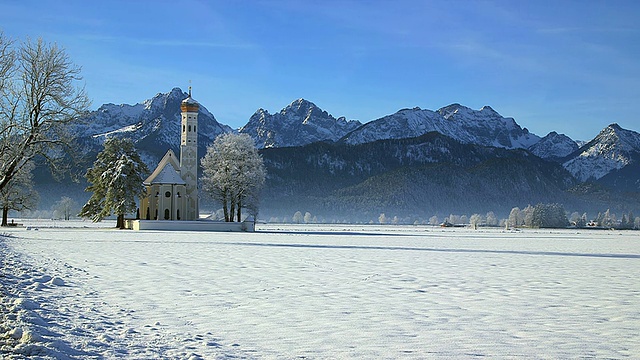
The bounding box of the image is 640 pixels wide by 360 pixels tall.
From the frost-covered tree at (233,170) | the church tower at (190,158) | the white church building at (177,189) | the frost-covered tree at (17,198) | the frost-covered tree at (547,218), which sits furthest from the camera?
the frost-covered tree at (547,218)

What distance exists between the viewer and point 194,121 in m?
84.0

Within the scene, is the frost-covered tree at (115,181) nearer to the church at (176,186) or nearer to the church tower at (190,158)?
the church at (176,186)

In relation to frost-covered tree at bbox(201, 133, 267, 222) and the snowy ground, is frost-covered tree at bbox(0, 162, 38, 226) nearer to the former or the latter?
frost-covered tree at bbox(201, 133, 267, 222)

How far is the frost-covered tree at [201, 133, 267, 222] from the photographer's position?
231 ft

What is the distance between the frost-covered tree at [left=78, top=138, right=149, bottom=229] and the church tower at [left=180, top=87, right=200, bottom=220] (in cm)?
676

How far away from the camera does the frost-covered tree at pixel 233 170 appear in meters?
70.3

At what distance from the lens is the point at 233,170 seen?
70.2 m

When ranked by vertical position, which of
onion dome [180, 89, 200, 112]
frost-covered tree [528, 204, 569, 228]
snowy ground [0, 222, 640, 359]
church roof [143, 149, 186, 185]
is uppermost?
onion dome [180, 89, 200, 112]

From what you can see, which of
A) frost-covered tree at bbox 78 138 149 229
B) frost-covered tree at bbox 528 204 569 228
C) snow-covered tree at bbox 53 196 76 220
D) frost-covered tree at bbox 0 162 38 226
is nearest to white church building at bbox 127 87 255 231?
frost-covered tree at bbox 78 138 149 229

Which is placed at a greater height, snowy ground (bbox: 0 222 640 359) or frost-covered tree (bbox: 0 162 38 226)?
frost-covered tree (bbox: 0 162 38 226)

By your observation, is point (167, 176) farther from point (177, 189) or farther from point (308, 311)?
point (308, 311)

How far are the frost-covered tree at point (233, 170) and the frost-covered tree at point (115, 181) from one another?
7600 millimetres

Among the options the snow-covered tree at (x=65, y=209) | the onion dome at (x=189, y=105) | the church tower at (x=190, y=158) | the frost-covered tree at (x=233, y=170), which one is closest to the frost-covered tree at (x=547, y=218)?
the onion dome at (x=189, y=105)

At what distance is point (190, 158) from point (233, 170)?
13383mm
